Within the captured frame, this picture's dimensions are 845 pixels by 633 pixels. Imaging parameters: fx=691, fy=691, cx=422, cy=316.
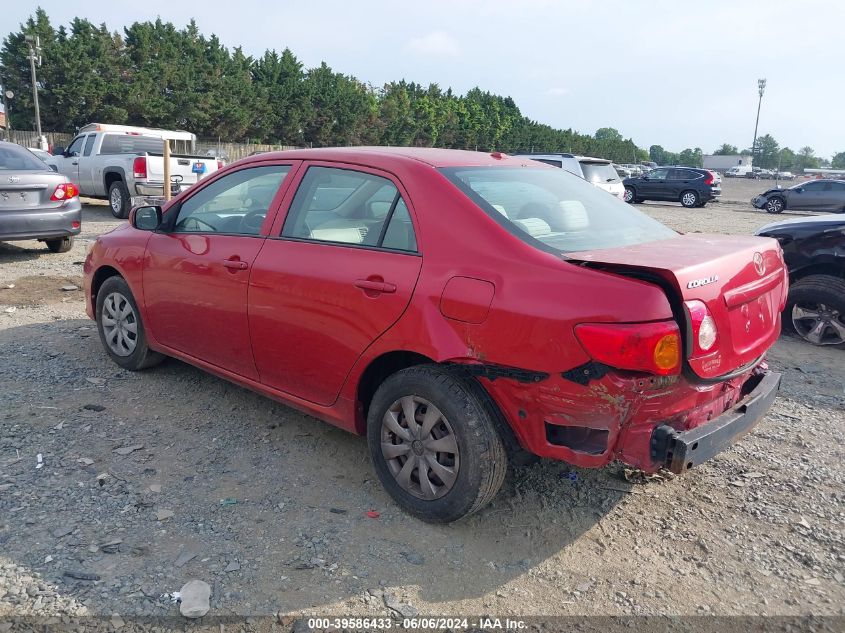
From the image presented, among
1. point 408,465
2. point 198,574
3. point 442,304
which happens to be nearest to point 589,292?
point 442,304

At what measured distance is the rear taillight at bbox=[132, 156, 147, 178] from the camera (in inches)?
538

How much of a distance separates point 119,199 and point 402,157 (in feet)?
41.5

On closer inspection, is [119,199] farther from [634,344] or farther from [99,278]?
[634,344]

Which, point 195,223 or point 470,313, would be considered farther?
point 195,223

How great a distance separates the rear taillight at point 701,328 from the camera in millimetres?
2688

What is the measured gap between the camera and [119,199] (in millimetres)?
14391

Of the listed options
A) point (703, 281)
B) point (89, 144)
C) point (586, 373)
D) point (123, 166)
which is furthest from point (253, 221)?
point (89, 144)

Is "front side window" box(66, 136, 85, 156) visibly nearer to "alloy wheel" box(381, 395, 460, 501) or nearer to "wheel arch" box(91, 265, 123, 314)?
"wheel arch" box(91, 265, 123, 314)

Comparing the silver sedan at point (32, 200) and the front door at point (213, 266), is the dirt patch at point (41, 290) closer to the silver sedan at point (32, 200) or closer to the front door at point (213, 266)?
the silver sedan at point (32, 200)

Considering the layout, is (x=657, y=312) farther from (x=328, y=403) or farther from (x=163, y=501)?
(x=163, y=501)

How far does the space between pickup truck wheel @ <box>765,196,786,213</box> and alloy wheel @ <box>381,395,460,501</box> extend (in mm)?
27767

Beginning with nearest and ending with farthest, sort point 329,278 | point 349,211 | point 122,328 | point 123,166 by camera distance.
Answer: point 329,278
point 349,211
point 122,328
point 123,166

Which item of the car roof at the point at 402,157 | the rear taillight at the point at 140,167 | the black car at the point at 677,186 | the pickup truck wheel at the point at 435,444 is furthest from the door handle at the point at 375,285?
the black car at the point at 677,186

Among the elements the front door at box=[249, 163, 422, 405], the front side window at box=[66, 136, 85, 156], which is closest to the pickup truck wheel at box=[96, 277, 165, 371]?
the front door at box=[249, 163, 422, 405]
